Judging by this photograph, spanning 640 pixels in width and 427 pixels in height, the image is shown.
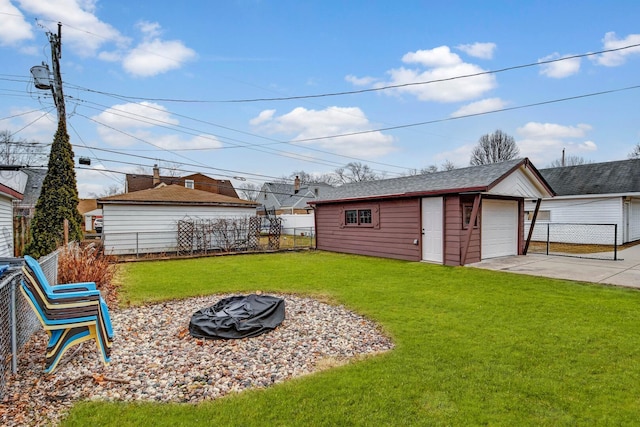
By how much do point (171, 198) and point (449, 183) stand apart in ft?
37.1

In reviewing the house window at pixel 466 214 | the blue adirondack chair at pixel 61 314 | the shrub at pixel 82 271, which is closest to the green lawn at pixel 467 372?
the shrub at pixel 82 271

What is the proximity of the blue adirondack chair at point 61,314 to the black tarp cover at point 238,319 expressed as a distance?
1042 millimetres

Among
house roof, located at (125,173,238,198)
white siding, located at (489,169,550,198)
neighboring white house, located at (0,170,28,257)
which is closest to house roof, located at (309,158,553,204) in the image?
white siding, located at (489,169,550,198)

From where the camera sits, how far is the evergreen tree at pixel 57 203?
10.0 m

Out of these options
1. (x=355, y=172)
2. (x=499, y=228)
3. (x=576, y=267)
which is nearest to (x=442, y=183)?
(x=499, y=228)

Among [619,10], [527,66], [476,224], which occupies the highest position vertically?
[619,10]

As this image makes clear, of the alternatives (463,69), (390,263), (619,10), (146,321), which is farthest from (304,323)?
(619,10)

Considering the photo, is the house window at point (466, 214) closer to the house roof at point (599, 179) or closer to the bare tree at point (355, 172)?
the house roof at point (599, 179)

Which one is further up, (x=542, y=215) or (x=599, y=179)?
(x=599, y=179)

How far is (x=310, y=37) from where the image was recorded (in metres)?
11.8

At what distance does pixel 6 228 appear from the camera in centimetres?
929

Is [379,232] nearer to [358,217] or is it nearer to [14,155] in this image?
[358,217]

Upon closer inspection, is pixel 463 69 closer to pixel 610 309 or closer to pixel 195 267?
pixel 610 309

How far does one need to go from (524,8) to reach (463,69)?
7.17 feet
